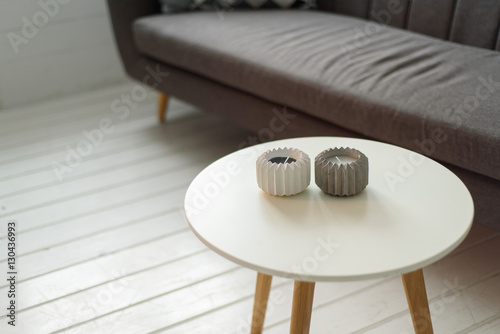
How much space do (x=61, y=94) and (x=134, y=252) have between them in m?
→ 1.51

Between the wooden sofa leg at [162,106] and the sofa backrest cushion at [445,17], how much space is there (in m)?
0.88

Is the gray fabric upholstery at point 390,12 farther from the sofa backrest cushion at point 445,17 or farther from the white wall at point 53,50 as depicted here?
the white wall at point 53,50

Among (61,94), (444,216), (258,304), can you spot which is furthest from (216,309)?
(61,94)

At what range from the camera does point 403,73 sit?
1612 millimetres

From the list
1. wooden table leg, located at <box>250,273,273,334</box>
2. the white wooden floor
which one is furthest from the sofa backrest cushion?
wooden table leg, located at <box>250,273,273,334</box>

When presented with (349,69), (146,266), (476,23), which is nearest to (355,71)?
(349,69)

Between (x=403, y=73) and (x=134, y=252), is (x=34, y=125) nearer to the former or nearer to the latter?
(x=134, y=252)

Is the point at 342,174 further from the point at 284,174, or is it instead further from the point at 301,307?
the point at 301,307

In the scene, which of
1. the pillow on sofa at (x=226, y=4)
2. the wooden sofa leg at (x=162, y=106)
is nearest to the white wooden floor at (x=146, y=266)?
the wooden sofa leg at (x=162, y=106)

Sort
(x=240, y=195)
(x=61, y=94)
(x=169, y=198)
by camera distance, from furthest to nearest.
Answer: (x=61, y=94) → (x=169, y=198) → (x=240, y=195)

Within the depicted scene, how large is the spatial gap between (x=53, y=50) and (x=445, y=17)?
185cm

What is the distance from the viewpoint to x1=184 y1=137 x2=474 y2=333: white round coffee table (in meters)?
0.92

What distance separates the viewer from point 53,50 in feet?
9.24

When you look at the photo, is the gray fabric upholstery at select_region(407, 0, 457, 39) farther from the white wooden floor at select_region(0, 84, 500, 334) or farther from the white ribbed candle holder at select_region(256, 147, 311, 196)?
the white ribbed candle holder at select_region(256, 147, 311, 196)
